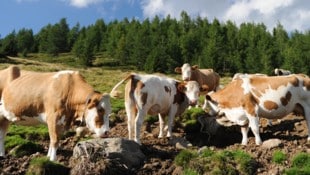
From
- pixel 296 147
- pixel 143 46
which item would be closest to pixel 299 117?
pixel 296 147

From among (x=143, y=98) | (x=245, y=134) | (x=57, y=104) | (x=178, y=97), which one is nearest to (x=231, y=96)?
(x=245, y=134)

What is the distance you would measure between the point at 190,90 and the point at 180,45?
113283 millimetres

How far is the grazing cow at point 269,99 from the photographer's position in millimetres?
16203

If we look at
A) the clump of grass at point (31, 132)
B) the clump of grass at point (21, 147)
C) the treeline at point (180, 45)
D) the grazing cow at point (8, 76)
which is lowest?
the clump of grass at point (21, 147)

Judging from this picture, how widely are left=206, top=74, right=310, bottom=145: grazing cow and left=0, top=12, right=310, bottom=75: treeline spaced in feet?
287

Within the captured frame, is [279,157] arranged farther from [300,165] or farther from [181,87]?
[181,87]

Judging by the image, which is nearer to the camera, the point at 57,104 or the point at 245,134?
the point at 57,104

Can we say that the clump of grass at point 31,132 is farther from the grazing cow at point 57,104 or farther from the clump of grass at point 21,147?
the grazing cow at point 57,104

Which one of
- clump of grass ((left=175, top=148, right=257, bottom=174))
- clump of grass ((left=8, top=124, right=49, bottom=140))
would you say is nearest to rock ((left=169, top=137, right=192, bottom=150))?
clump of grass ((left=175, top=148, right=257, bottom=174))

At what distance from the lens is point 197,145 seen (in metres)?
16.9

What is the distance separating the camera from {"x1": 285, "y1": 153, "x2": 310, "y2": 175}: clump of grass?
12.2 metres

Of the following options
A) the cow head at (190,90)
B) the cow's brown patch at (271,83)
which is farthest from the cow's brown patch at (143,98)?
the cow's brown patch at (271,83)

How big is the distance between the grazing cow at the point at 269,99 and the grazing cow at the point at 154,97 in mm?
2357

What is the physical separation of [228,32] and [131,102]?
437 feet
